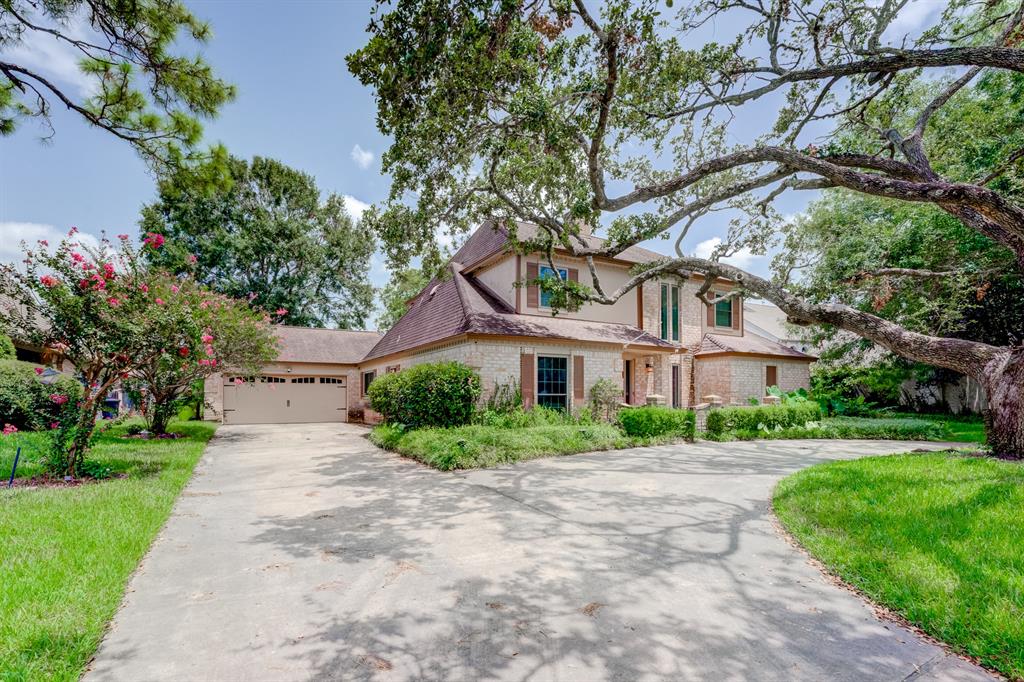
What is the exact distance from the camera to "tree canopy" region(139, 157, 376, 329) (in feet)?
90.9

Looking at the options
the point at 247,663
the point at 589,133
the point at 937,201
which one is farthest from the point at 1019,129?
the point at 247,663

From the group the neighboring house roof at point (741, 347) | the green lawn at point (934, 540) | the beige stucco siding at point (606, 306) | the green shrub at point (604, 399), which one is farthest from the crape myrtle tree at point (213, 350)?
the neighboring house roof at point (741, 347)

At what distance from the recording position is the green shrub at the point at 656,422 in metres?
12.9

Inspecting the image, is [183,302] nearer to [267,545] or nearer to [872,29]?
[267,545]

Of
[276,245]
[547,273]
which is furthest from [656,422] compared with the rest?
[276,245]

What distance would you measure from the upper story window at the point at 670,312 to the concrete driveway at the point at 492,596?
1160cm

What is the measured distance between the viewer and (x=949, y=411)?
66.3ft

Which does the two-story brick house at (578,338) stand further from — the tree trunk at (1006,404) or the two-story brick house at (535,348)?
the tree trunk at (1006,404)

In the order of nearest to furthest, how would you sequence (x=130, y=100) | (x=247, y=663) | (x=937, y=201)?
(x=247, y=663) → (x=937, y=201) → (x=130, y=100)

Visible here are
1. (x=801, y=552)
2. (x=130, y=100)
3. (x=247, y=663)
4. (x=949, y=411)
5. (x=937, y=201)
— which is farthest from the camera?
(x=949, y=411)

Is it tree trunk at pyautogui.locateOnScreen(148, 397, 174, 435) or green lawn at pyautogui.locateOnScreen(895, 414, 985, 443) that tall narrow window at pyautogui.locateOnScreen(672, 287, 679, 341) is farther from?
tree trunk at pyautogui.locateOnScreen(148, 397, 174, 435)

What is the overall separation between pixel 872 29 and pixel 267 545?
1245cm

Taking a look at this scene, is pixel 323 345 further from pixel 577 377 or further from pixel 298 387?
pixel 577 377

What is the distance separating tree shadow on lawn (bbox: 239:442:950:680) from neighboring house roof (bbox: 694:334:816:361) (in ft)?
39.7
